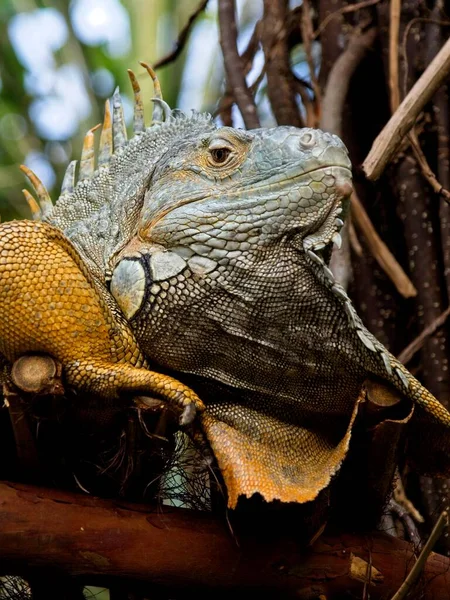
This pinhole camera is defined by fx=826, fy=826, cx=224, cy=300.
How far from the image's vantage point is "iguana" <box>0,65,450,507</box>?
78.4 inches

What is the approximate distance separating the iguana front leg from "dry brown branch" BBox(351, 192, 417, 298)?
6.00 ft

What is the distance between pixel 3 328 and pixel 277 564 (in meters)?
0.95

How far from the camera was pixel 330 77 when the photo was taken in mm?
4035

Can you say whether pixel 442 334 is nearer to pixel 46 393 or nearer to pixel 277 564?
pixel 277 564

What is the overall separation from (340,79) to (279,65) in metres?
0.36

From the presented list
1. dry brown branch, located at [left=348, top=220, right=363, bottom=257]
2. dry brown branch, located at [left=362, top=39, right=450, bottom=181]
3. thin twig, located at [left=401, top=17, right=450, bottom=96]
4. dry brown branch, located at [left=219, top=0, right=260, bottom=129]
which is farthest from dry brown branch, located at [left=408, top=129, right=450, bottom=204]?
dry brown branch, located at [left=219, top=0, right=260, bottom=129]

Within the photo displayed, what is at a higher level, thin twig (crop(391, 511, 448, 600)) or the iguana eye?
the iguana eye

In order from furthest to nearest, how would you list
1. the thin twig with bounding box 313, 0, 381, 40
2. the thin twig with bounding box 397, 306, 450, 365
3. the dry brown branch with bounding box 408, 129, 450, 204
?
the thin twig with bounding box 313, 0, 381, 40, the thin twig with bounding box 397, 306, 450, 365, the dry brown branch with bounding box 408, 129, 450, 204

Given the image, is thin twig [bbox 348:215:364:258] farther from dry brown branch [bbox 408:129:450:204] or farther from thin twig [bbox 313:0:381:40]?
thin twig [bbox 313:0:381:40]

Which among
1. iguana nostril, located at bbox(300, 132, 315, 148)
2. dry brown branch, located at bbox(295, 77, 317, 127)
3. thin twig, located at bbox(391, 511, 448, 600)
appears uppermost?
iguana nostril, located at bbox(300, 132, 315, 148)

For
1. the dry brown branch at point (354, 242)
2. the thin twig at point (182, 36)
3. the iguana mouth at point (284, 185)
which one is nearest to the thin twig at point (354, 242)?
the dry brown branch at point (354, 242)

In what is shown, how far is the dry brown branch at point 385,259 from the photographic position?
362 centimetres

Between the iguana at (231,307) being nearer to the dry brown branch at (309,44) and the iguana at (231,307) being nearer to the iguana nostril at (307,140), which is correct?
the iguana nostril at (307,140)

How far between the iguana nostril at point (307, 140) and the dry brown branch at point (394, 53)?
1.67 metres
